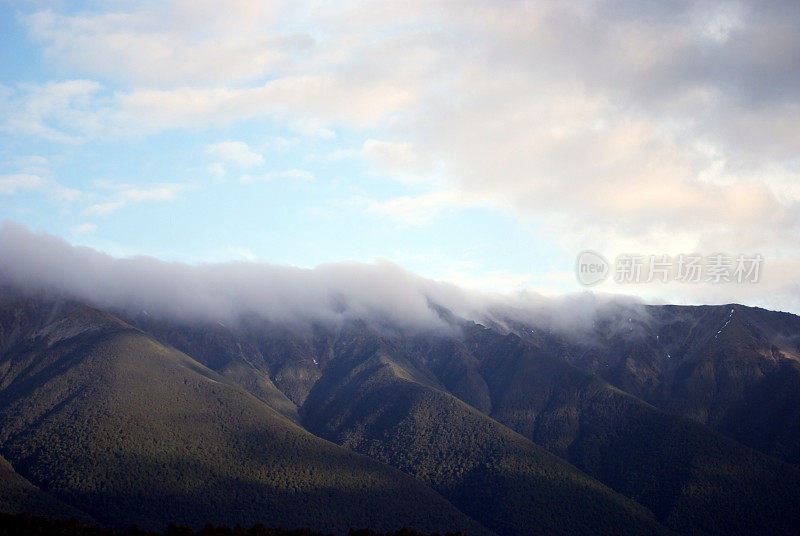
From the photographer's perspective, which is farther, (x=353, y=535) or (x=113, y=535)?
(x=353, y=535)

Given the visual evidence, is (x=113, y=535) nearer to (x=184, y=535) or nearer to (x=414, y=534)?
(x=184, y=535)

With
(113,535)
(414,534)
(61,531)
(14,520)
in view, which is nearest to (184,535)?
(113,535)

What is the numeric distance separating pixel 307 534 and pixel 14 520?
61.2 metres

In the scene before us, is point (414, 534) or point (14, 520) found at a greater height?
point (414, 534)

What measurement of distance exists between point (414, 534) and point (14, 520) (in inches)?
3460

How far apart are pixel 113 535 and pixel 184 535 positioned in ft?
47.3

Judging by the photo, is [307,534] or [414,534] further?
[414,534]

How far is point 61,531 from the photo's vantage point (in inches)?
5413

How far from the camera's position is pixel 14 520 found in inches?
5600

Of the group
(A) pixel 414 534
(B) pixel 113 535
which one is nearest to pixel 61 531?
(B) pixel 113 535

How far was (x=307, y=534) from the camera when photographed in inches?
5984

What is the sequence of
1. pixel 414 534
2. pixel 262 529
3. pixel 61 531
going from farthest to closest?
1. pixel 414 534
2. pixel 262 529
3. pixel 61 531

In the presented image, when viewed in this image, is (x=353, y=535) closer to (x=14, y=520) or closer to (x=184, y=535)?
(x=184, y=535)

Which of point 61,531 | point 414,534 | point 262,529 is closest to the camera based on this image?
point 61,531
